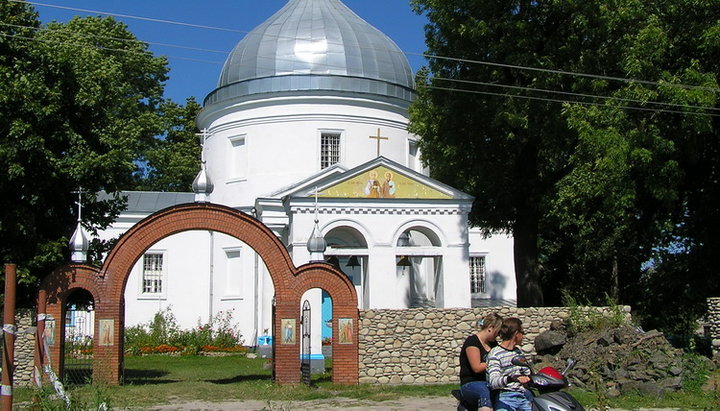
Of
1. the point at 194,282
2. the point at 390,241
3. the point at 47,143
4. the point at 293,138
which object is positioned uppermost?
the point at 293,138

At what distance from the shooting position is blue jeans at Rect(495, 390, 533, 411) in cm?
838

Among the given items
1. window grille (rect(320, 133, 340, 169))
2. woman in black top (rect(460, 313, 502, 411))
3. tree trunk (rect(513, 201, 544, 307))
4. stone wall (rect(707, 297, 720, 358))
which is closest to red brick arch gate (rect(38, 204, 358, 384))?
tree trunk (rect(513, 201, 544, 307))

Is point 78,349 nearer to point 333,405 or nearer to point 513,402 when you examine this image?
point 333,405

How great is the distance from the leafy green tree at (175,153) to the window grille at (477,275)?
13.9 metres

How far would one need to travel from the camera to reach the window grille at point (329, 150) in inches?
1184

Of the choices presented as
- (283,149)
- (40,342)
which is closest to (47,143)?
(40,342)

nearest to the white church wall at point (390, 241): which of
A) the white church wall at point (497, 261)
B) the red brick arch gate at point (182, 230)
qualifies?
the red brick arch gate at point (182, 230)

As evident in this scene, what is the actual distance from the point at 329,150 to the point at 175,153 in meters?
12.1

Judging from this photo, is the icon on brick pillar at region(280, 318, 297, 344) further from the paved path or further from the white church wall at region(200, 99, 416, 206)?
the white church wall at region(200, 99, 416, 206)

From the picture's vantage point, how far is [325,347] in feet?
85.2

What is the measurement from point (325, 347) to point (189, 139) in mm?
18274

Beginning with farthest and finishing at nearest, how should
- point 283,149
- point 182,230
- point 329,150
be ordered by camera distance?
point 329,150
point 283,149
point 182,230

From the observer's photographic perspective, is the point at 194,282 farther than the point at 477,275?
No

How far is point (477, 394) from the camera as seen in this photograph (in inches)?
337
